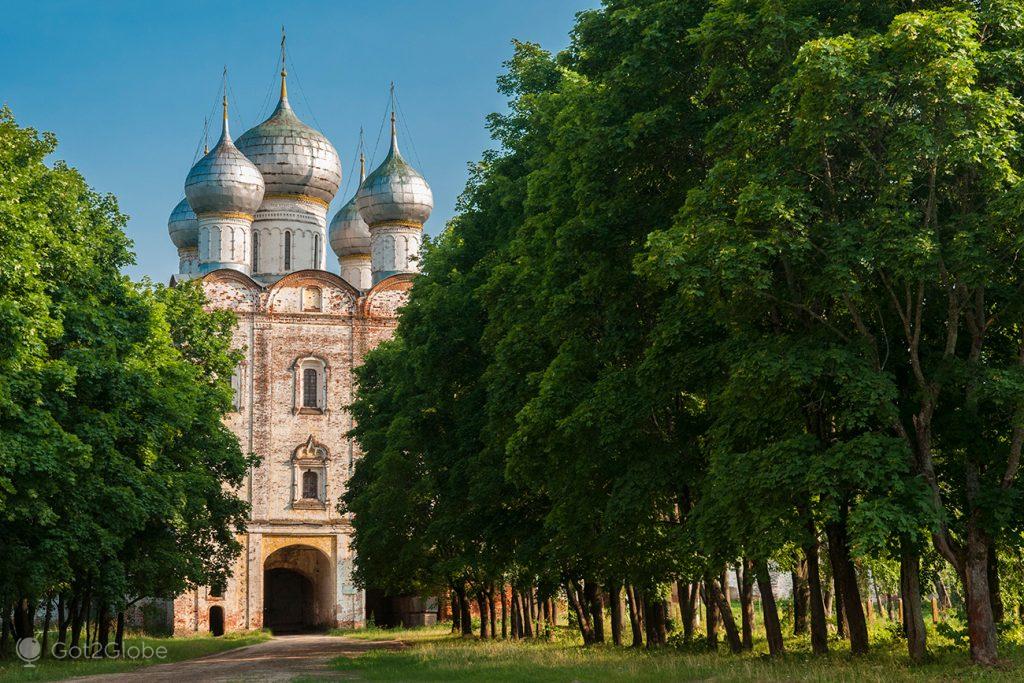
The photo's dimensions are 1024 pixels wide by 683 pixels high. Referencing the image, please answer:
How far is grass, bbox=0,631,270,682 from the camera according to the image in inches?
859

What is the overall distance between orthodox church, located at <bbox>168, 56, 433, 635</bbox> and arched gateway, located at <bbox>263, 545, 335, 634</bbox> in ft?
0.36

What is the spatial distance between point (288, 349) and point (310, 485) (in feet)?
16.5

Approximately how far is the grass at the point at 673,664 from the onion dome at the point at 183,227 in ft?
112

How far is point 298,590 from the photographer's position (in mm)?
54438

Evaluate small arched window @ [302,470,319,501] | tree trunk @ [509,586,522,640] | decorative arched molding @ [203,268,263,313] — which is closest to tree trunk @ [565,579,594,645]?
tree trunk @ [509,586,522,640]

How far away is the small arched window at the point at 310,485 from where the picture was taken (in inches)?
1917

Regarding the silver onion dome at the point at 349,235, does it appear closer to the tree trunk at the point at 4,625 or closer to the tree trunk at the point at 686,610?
the tree trunk at the point at 4,625

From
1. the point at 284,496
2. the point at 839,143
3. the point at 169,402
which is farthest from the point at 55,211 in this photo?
the point at 284,496

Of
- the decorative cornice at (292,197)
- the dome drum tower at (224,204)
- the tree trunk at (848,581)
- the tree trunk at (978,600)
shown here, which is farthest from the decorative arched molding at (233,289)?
the tree trunk at (978,600)

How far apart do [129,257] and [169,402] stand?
3.41 meters

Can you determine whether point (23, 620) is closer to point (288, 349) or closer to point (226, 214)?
point (288, 349)

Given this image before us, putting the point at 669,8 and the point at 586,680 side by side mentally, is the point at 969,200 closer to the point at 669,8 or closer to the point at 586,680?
the point at 669,8

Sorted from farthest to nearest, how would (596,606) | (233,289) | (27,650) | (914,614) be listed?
(233,289) → (27,650) → (596,606) → (914,614)

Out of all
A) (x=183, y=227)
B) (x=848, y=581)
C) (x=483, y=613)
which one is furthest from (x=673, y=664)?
(x=183, y=227)
